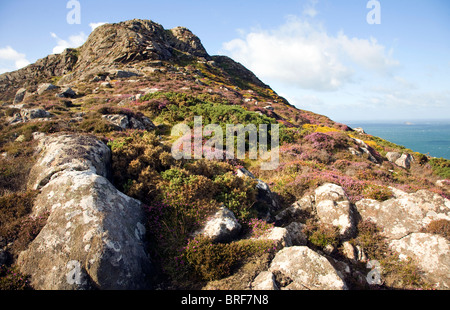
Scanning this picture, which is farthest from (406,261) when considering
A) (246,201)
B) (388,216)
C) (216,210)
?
(216,210)

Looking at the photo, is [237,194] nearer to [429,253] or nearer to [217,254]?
[217,254]

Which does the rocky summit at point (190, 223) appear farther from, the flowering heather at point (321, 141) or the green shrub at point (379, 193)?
the flowering heather at point (321, 141)

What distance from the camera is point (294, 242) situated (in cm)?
736

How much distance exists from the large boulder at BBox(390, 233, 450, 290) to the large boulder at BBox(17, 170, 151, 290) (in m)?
7.91

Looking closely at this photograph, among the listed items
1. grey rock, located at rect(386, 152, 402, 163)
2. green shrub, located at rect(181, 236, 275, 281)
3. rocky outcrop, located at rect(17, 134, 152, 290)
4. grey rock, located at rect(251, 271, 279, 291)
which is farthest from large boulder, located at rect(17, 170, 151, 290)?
grey rock, located at rect(386, 152, 402, 163)

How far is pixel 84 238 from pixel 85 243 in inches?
4.8

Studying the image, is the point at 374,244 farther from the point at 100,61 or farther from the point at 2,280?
the point at 100,61

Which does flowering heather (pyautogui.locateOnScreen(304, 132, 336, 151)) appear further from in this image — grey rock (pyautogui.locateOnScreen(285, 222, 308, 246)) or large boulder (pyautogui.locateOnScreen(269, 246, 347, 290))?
large boulder (pyautogui.locateOnScreen(269, 246, 347, 290))

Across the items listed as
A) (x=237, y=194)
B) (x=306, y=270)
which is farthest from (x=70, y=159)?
(x=306, y=270)

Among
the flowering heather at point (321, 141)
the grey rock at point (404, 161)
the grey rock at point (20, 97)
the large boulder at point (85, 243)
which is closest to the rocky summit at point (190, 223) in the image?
the large boulder at point (85, 243)

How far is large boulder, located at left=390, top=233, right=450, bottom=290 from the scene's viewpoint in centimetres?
583

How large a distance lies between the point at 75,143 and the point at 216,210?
6036 millimetres

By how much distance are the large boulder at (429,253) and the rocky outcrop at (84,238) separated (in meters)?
7.87

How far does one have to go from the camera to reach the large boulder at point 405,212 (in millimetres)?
7395
